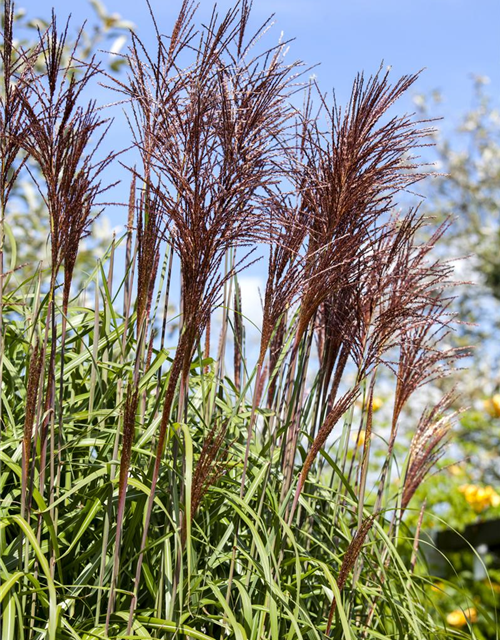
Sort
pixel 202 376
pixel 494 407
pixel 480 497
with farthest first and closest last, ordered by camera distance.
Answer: pixel 494 407 → pixel 480 497 → pixel 202 376

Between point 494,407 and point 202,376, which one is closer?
point 202,376

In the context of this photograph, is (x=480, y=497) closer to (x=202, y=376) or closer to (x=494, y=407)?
(x=494, y=407)

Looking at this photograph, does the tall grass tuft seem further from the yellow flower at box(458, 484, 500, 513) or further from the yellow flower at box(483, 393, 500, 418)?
the yellow flower at box(483, 393, 500, 418)

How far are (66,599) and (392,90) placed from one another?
4.50 feet

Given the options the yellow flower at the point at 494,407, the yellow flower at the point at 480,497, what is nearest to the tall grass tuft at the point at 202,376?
the yellow flower at the point at 480,497

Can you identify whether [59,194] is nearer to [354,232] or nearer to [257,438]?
[354,232]

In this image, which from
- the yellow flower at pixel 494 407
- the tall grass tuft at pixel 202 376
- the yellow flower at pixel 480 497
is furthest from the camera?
the yellow flower at pixel 494 407

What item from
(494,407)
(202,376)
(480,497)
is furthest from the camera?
(494,407)

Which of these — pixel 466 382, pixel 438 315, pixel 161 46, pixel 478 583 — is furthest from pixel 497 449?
pixel 161 46

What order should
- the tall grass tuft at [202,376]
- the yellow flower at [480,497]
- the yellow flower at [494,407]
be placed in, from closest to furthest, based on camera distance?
the tall grass tuft at [202,376]
the yellow flower at [480,497]
the yellow flower at [494,407]

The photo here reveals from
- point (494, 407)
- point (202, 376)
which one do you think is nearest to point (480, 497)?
point (494, 407)

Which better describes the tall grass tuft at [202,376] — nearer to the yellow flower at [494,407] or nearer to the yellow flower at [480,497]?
the yellow flower at [480,497]

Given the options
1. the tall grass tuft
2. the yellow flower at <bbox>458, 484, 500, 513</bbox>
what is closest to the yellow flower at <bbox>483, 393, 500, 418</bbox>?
the yellow flower at <bbox>458, 484, 500, 513</bbox>

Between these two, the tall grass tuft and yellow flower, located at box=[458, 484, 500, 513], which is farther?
yellow flower, located at box=[458, 484, 500, 513]
